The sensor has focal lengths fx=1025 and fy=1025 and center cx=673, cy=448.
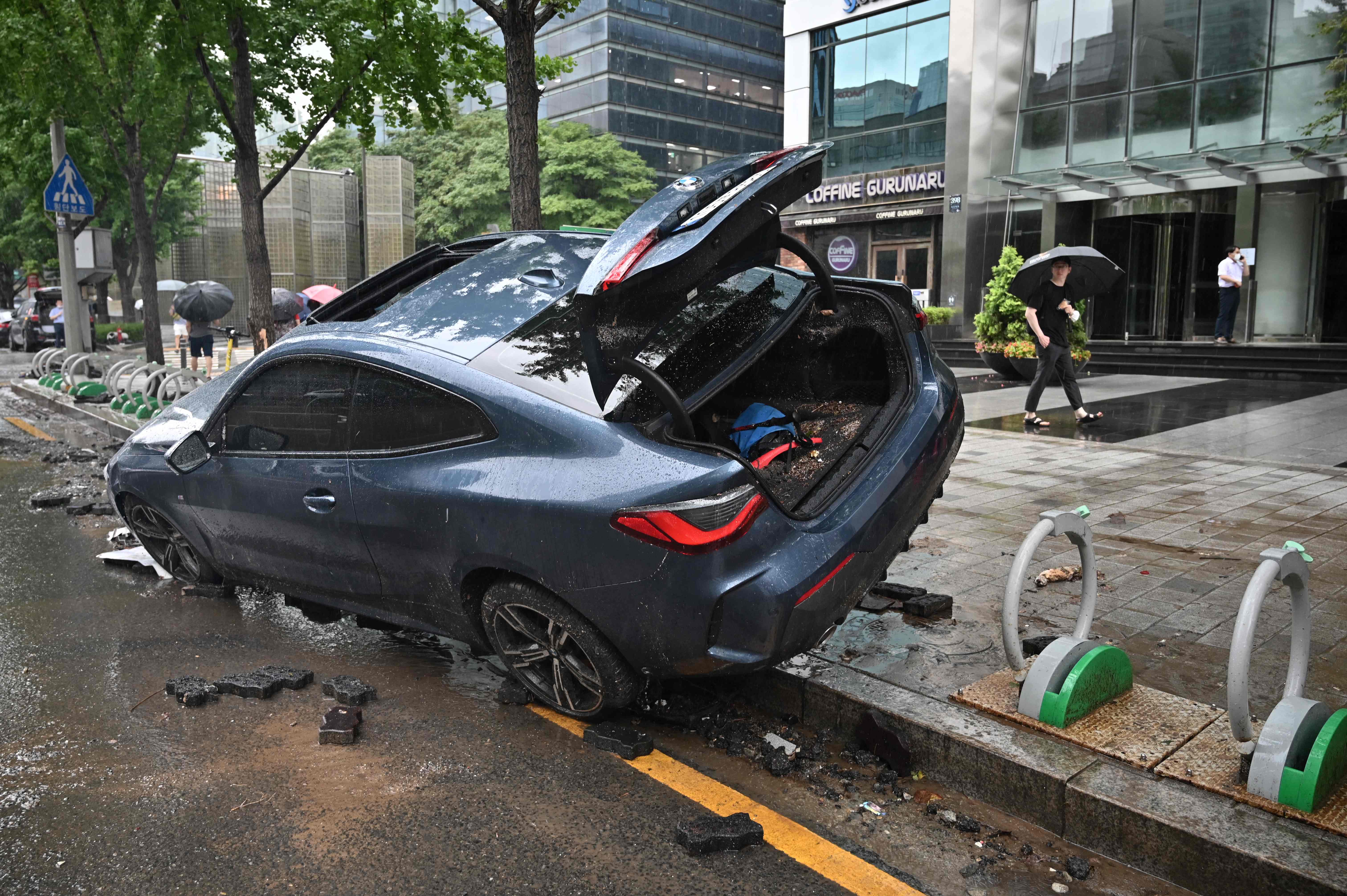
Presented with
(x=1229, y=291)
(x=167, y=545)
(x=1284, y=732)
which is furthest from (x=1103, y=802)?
(x=1229, y=291)

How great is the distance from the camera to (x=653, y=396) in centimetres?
356

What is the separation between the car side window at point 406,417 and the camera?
371 centimetres

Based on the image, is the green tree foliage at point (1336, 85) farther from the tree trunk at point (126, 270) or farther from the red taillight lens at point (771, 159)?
the tree trunk at point (126, 270)

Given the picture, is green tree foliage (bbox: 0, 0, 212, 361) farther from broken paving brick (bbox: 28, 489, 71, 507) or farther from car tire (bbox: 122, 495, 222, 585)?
car tire (bbox: 122, 495, 222, 585)

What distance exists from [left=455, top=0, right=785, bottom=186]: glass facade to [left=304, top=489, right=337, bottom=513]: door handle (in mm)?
49334

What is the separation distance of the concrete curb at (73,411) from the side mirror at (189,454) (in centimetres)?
585

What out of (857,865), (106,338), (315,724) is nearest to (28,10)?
(315,724)

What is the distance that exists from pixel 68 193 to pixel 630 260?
59.2 ft

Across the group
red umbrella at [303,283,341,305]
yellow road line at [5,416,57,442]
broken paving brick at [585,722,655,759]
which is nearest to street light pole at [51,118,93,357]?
yellow road line at [5,416,57,442]

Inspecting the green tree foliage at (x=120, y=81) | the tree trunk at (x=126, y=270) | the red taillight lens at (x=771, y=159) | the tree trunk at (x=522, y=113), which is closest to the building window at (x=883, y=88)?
the green tree foliage at (x=120, y=81)

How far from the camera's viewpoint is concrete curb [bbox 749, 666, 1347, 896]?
2.66 meters

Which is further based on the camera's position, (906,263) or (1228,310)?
(906,263)

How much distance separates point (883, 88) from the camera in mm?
28734

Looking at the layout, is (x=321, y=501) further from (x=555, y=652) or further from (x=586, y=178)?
(x=586, y=178)
